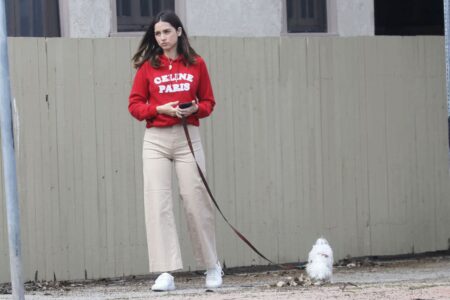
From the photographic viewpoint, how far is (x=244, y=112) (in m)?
11.1

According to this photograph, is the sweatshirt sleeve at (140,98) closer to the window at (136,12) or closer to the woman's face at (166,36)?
the woman's face at (166,36)

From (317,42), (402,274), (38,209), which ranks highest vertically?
(317,42)

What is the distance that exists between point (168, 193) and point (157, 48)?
39.8 inches

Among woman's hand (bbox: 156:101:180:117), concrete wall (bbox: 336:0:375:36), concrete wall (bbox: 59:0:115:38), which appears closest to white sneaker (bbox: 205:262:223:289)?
woman's hand (bbox: 156:101:180:117)

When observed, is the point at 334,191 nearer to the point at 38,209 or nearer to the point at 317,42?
the point at 317,42

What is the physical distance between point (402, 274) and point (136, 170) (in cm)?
236

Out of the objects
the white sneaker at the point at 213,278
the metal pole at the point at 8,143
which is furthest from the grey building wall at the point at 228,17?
the metal pole at the point at 8,143

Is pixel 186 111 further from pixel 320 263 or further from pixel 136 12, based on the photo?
pixel 136 12

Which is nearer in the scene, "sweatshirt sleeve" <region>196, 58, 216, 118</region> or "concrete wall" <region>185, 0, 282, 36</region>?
"sweatshirt sleeve" <region>196, 58, 216, 118</region>

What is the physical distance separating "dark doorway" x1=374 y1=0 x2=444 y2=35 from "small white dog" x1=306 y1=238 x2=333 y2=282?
7325 mm

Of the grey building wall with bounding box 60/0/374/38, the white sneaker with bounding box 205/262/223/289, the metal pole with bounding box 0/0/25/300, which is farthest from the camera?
the grey building wall with bounding box 60/0/374/38

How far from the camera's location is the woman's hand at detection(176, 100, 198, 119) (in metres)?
8.91

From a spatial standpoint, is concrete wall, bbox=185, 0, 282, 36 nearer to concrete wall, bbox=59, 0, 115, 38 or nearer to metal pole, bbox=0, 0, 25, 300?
concrete wall, bbox=59, 0, 115, 38

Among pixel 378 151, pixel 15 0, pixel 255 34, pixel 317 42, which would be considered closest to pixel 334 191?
pixel 378 151
